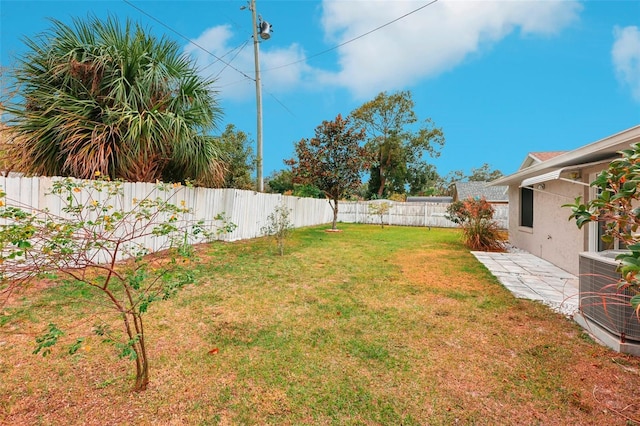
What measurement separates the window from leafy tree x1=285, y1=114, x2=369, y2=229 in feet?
21.3

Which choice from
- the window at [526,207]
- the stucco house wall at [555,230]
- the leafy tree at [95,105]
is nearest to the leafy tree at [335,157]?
the window at [526,207]

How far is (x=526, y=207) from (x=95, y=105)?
11.1m

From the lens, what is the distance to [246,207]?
9.27m

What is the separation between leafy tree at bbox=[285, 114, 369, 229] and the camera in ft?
43.5

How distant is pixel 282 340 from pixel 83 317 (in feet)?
7.55

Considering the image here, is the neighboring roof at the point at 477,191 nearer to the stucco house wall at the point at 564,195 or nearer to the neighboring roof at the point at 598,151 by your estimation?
the stucco house wall at the point at 564,195

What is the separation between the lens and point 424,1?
847 cm

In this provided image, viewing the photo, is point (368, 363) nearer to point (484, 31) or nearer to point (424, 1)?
point (424, 1)

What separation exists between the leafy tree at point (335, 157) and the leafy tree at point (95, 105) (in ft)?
24.8

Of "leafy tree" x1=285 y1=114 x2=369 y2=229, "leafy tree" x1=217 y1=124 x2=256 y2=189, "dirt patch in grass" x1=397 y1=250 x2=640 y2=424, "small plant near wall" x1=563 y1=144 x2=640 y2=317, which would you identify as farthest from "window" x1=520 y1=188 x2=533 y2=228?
"leafy tree" x1=217 y1=124 x2=256 y2=189

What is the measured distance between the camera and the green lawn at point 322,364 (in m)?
1.89

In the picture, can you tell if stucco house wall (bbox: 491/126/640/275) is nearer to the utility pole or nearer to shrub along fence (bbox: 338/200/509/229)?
the utility pole

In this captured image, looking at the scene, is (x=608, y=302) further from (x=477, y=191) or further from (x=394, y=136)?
(x=394, y=136)

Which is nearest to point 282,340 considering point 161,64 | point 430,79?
point 161,64
